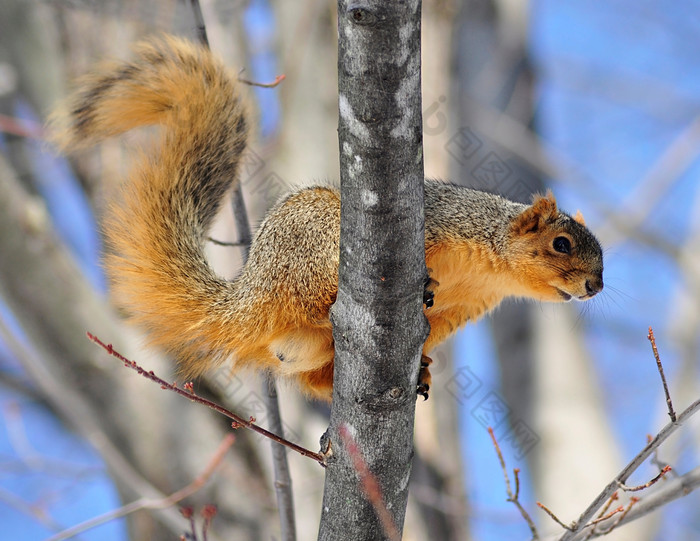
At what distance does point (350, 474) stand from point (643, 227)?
11.5 ft

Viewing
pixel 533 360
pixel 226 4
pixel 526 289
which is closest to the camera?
pixel 526 289

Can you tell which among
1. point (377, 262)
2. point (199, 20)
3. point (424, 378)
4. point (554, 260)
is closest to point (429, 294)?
point (377, 262)

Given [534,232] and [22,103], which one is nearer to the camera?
[534,232]

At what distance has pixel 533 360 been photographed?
A: 4367 millimetres

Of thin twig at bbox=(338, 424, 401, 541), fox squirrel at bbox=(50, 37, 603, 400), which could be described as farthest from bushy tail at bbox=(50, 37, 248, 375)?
thin twig at bbox=(338, 424, 401, 541)

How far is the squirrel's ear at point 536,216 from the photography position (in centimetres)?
241

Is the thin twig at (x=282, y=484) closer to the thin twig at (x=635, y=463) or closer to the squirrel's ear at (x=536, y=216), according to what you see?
the thin twig at (x=635, y=463)

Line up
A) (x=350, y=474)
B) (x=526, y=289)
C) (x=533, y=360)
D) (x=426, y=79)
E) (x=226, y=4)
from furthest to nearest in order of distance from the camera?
(x=533, y=360) → (x=426, y=79) → (x=226, y=4) → (x=526, y=289) → (x=350, y=474)

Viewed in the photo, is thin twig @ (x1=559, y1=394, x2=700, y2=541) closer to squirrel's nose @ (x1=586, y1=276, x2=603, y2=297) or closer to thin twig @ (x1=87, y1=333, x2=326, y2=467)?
thin twig @ (x1=87, y1=333, x2=326, y2=467)

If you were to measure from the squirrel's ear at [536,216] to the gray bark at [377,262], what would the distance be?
102 centimetres

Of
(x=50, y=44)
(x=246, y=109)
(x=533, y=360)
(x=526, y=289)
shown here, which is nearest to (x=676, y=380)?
(x=533, y=360)

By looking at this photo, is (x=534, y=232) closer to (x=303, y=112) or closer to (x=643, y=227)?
(x=303, y=112)

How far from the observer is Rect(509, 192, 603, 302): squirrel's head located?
2320 mm

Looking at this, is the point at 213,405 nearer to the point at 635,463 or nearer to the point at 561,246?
the point at 635,463
